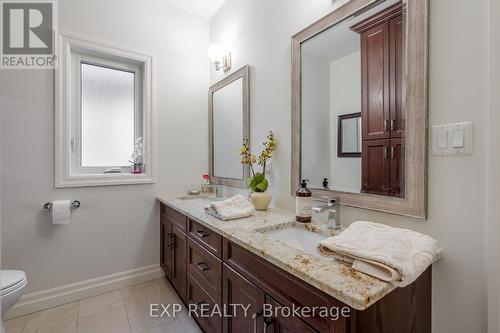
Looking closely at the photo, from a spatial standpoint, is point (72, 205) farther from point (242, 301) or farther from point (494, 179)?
point (494, 179)

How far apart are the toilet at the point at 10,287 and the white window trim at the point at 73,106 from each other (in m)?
0.66

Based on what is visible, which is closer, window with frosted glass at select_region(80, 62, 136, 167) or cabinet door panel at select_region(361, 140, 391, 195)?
cabinet door panel at select_region(361, 140, 391, 195)

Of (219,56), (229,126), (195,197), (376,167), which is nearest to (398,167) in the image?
(376,167)

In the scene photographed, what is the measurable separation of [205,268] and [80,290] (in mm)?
1332

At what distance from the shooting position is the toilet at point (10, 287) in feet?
4.42

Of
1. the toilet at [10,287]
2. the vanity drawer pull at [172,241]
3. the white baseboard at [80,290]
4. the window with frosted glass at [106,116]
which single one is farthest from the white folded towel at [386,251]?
the window with frosted glass at [106,116]

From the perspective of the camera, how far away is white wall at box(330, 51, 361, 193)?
3.92 feet

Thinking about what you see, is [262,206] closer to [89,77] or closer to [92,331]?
[92,331]

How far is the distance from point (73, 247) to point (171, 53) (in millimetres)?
1939

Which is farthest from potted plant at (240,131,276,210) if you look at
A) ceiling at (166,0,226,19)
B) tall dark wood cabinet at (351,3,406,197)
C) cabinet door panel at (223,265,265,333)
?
ceiling at (166,0,226,19)

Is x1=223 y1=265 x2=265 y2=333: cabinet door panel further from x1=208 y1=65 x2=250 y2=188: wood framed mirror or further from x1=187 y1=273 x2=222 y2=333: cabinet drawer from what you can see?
x1=208 y1=65 x2=250 y2=188: wood framed mirror

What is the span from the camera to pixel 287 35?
5.19ft

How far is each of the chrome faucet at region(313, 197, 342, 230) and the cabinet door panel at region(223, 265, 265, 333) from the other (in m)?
0.49

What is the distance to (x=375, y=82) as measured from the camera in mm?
1110
